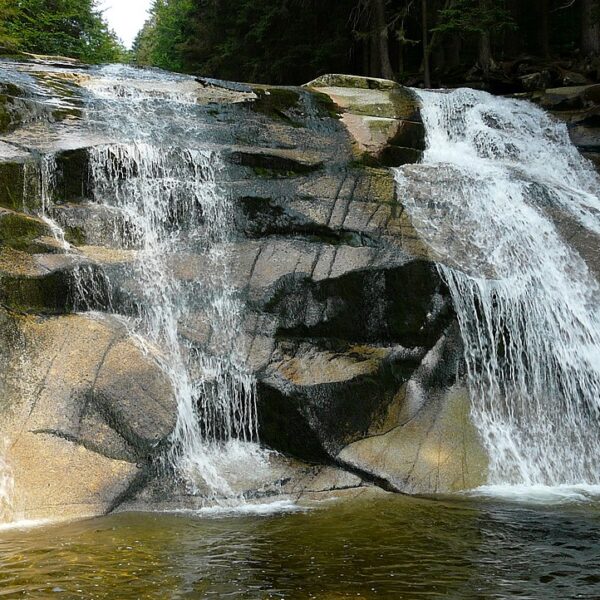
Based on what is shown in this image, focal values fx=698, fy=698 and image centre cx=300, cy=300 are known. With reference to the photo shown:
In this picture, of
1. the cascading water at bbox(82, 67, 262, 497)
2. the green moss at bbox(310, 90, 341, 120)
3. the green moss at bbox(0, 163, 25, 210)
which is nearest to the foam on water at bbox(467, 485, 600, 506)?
the cascading water at bbox(82, 67, 262, 497)

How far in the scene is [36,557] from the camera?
5.59m

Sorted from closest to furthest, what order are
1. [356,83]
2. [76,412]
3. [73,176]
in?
[76,412]
[73,176]
[356,83]

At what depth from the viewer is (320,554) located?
219 inches

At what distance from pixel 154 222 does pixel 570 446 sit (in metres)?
6.20

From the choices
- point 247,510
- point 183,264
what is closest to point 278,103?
point 183,264

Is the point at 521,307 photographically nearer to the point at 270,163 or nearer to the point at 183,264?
the point at 270,163

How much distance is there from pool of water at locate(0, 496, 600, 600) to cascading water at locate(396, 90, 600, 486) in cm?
153

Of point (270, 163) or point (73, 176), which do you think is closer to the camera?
point (73, 176)

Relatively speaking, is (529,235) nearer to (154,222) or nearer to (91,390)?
(154,222)

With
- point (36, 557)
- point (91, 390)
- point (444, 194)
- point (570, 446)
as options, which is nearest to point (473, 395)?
point (570, 446)

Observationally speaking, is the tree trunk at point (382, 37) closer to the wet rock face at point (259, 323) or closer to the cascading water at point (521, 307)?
the cascading water at point (521, 307)

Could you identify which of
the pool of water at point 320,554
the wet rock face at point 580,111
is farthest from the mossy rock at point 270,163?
the wet rock face at point 580,111

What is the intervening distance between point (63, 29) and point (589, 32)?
60.1 ft

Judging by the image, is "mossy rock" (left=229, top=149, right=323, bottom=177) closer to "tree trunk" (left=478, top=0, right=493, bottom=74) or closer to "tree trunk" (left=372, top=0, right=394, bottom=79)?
"tree trunk" (left=372, top=0, right=394, bottom=79)
